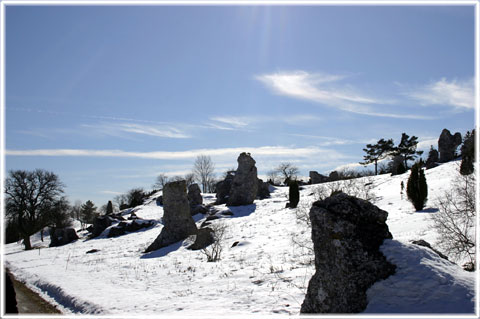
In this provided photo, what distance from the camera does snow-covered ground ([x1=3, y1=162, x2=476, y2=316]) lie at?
4.10 m

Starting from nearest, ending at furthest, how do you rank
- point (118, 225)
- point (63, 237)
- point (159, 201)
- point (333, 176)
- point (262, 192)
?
point (118, 225) → point (63, 237) → point (262, 192) → point (159, 201) → point (333, 176)

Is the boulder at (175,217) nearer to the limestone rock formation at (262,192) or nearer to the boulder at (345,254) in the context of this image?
the boulder at (345,254)

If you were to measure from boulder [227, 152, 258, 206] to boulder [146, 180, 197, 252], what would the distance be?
12.9m

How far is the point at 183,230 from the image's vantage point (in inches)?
724

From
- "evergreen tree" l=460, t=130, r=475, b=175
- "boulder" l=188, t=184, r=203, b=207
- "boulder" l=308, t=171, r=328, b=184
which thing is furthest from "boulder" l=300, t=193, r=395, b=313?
"boulder" l=308, t=171, r=328, b=184

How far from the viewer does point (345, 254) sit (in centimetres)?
451

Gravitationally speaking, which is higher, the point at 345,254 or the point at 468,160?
the point at 468,160

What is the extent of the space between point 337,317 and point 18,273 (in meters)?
15.2

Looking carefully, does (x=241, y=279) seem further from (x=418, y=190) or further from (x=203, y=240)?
(x=418, y=190)

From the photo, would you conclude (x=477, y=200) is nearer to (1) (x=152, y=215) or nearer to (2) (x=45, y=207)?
(1) (x=152, y=215)

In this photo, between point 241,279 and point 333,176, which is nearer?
point 241,279

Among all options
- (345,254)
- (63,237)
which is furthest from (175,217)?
(63,237)

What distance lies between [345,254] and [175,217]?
15.1 metres

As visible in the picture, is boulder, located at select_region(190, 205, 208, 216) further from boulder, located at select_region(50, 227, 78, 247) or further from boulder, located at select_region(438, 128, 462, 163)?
boulder, located at select_region(438, 128, 462, 163)
